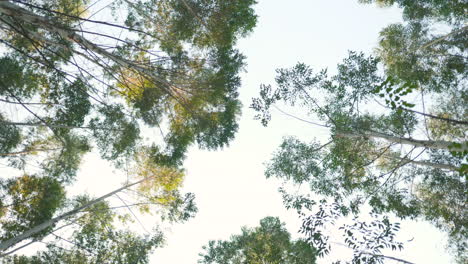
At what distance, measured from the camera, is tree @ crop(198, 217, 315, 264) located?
769 centimetres

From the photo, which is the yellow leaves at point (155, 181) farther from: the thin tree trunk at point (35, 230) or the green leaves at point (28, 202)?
the green leaves at point (28, 202)

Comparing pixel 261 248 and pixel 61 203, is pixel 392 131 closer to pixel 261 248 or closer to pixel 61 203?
pixel 261 248

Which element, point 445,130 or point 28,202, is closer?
point 28,202

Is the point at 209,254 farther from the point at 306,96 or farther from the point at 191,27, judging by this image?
the point at 191,27

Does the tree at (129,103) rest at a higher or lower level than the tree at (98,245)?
higher

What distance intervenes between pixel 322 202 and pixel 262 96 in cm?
376

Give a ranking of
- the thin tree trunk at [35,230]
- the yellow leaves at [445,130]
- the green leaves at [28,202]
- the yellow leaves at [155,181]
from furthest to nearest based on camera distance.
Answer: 1. the yellow leaves at [155,181]
2. the yellow leaves at [445,130]
3. the green leaves at [28,202]
4. the thin tree trunk at [35,230]

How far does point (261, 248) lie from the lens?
805 cm

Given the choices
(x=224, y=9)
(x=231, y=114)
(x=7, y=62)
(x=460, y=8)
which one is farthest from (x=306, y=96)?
(x=7, y=62)

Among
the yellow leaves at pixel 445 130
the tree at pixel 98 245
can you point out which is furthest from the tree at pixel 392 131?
the tree at pixel 98 245

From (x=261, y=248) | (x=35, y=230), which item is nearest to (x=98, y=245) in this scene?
(x=35, y=230)

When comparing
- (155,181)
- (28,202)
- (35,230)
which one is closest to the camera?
(35,230)

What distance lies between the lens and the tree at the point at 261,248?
303 inches

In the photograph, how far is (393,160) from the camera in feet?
30.2
